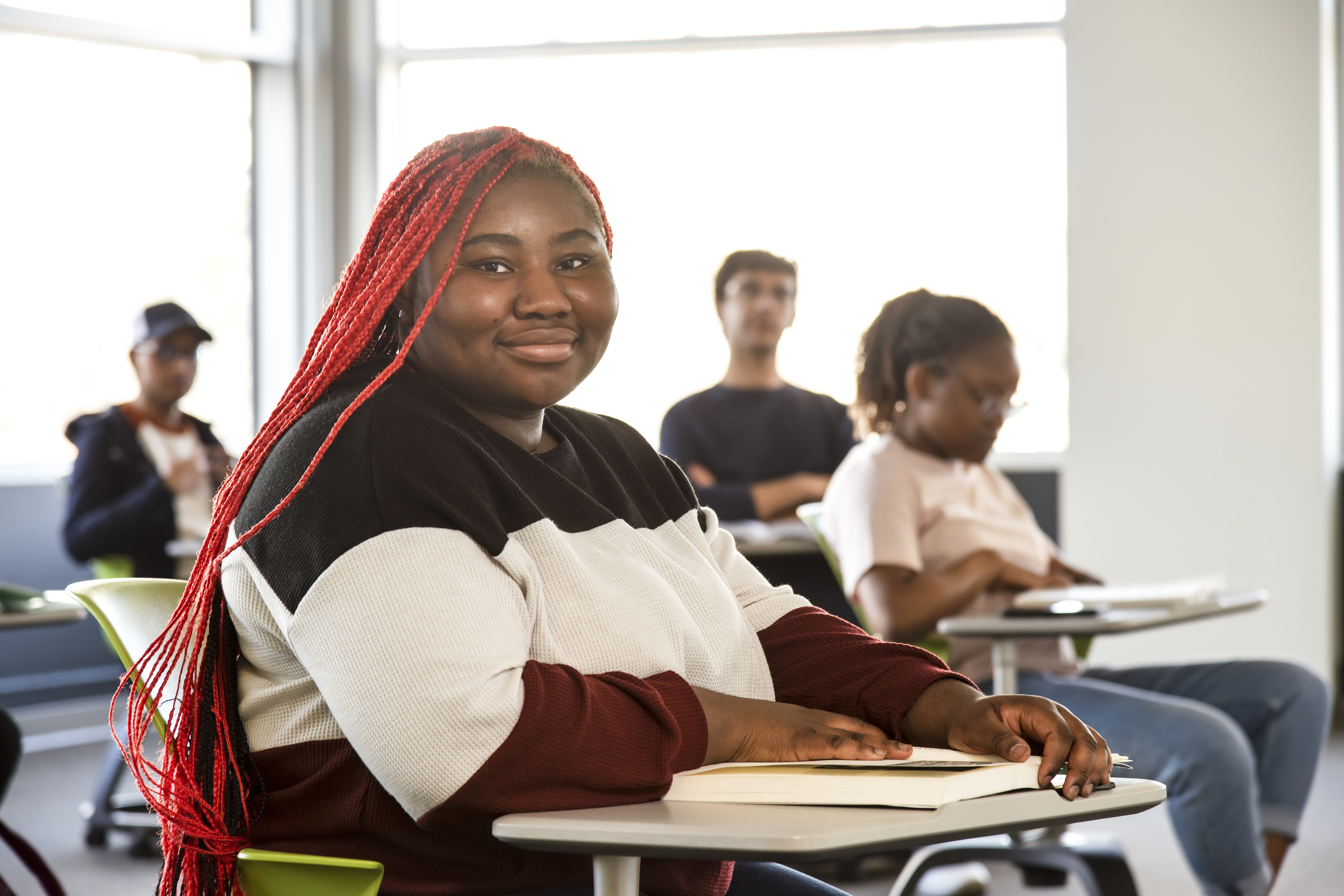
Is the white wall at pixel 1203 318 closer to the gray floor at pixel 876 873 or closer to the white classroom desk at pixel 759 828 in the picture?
the gray floor at pixel 876 873

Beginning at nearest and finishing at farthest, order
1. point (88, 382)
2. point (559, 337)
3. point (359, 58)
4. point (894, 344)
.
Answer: point (559, 337)
point (894, 344)
point (88, 382)
point (359, 58)

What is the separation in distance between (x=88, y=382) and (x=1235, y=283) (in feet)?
13.9

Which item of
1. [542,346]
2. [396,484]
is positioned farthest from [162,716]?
[542,346]

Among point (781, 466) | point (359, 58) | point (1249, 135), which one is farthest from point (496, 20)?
point (1249, 135)

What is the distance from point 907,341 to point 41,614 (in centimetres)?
173

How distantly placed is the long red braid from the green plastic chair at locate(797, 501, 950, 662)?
56.7 inches

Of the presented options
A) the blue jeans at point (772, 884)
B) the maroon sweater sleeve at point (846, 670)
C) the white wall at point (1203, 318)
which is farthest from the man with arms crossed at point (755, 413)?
the blue jeans at point (772, 884)

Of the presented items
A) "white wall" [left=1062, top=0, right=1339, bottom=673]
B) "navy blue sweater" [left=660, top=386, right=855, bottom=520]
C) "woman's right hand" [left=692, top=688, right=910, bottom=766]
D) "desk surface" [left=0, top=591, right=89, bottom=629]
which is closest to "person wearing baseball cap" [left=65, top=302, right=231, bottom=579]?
"desk surface" [left=0, top=591, right=89, bottom=629]

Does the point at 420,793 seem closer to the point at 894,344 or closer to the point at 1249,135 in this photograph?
the point at 894,344

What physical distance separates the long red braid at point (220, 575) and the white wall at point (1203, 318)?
413 centimetres

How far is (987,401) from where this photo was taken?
260cm

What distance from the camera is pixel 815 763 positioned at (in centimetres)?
106

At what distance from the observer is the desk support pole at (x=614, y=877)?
0.98 meters

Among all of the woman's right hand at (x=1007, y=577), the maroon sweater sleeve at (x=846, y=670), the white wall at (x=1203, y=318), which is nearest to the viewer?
the maroon sweater sleeve at (x=846, y=670)
